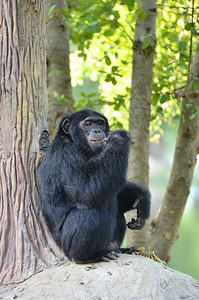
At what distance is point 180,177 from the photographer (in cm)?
708

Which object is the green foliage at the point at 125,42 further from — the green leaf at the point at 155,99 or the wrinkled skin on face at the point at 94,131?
the wrinkled skin on face at the point at 94,131

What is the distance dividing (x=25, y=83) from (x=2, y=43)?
0.54m

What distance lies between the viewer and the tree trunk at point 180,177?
703 cm

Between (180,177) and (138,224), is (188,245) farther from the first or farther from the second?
(138,224)

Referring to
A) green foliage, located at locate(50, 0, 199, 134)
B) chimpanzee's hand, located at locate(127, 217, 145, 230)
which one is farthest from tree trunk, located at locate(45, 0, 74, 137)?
chimpanzee's hand, located at locate(127, 217, 145, 230)

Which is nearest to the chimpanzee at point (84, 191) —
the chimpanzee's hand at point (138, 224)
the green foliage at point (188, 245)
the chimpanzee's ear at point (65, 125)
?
the chimpanzee's ear at point (65, 125)

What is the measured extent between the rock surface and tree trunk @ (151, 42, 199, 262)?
102 inches

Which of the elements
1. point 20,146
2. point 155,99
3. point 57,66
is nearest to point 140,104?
point 155,99

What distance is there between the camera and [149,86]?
22.6ft

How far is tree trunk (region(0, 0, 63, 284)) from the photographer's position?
188 inches

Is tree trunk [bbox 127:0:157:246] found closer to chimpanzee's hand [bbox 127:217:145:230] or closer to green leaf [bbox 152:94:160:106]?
green leaf [bbox 152:94:160:106]

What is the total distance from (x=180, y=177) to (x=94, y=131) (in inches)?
102

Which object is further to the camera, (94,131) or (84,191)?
(94,131)

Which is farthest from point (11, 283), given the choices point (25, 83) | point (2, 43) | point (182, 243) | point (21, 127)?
point (182, 243)
